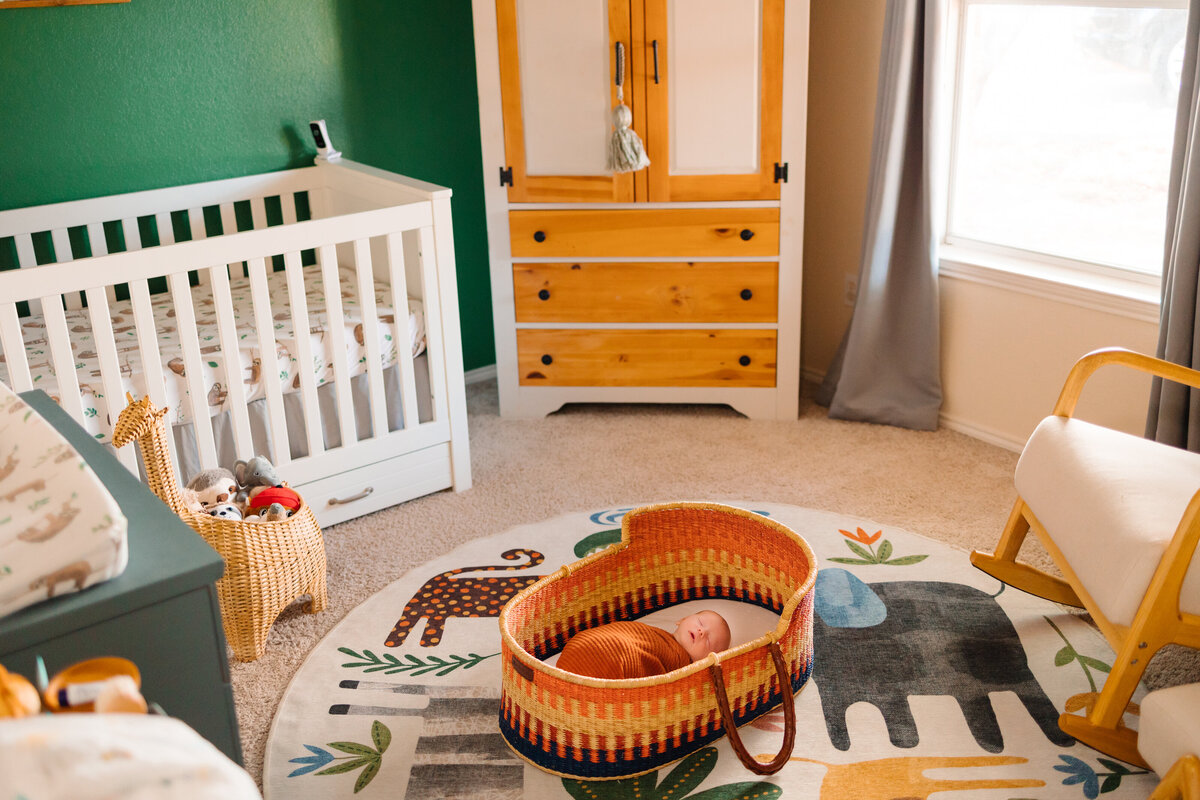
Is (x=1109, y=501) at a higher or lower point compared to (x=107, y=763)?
lower

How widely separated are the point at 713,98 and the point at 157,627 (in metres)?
2.28

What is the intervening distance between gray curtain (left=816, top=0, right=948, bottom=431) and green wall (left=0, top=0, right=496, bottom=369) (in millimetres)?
1319

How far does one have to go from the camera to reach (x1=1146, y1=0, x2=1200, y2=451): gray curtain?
86.5 inches

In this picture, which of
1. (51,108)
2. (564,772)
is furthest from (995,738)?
(51,108)

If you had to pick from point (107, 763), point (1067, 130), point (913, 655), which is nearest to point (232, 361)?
point (913, 655)

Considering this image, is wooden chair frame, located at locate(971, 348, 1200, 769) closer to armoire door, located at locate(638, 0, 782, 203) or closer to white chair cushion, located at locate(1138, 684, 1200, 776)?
white chair cushion, located at locate(1138, 684, 1200, 776)

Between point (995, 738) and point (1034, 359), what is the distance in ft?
4.50

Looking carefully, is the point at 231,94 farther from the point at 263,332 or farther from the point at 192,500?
the point at 192,500

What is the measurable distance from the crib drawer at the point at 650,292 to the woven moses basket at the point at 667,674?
1136mm

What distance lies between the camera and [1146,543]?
1581 millimetres

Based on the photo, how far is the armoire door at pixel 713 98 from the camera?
2.79m

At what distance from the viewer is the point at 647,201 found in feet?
9.76

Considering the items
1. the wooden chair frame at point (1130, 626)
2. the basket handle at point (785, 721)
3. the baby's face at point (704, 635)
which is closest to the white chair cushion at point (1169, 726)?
the wooden chair frame at point (1130, 626)

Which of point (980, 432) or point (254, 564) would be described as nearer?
point (254, 564)
